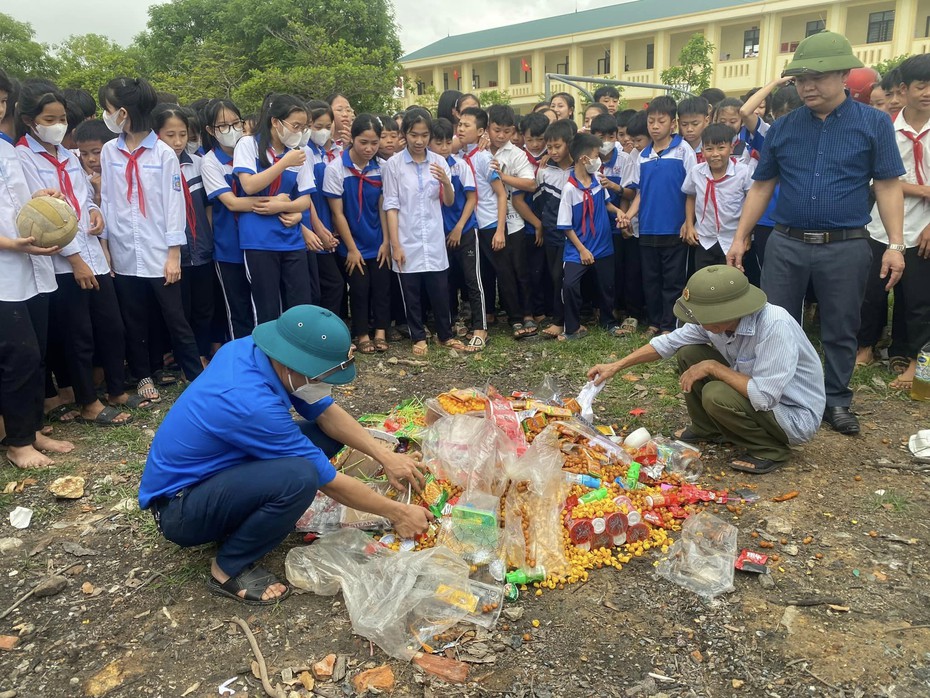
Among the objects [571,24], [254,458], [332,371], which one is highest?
[571,24]

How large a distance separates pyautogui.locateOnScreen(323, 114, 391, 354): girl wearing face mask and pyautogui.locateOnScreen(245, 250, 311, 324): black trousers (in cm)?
66

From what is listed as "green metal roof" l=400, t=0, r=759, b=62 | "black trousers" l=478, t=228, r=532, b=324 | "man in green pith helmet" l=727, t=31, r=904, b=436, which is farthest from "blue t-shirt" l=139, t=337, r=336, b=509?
"green metal roof" l=400, t=0, r=759, b=62

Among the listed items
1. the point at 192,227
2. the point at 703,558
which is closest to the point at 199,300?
the point at 192,227

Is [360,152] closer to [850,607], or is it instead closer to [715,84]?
[850,607]

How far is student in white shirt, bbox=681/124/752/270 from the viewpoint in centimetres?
565

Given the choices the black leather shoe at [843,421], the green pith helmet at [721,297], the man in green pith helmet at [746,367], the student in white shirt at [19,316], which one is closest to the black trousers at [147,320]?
the student in white shirt at [19,316]

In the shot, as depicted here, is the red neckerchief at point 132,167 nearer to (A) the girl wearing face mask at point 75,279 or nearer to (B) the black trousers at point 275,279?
(A) the girl wearing face mask at point 75,279

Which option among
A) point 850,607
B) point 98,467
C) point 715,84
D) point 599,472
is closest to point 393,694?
point 599,472

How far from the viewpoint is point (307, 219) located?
5.94 m

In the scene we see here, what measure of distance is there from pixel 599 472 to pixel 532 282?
11.4ft

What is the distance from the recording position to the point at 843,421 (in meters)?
4.42

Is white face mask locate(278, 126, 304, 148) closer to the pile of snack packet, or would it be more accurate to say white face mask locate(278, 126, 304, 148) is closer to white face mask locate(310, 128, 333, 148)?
white face mask locate(310, 128, 333, 148)

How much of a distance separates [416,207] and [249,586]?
3.91m

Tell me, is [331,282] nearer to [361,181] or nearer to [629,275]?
[361,181]
